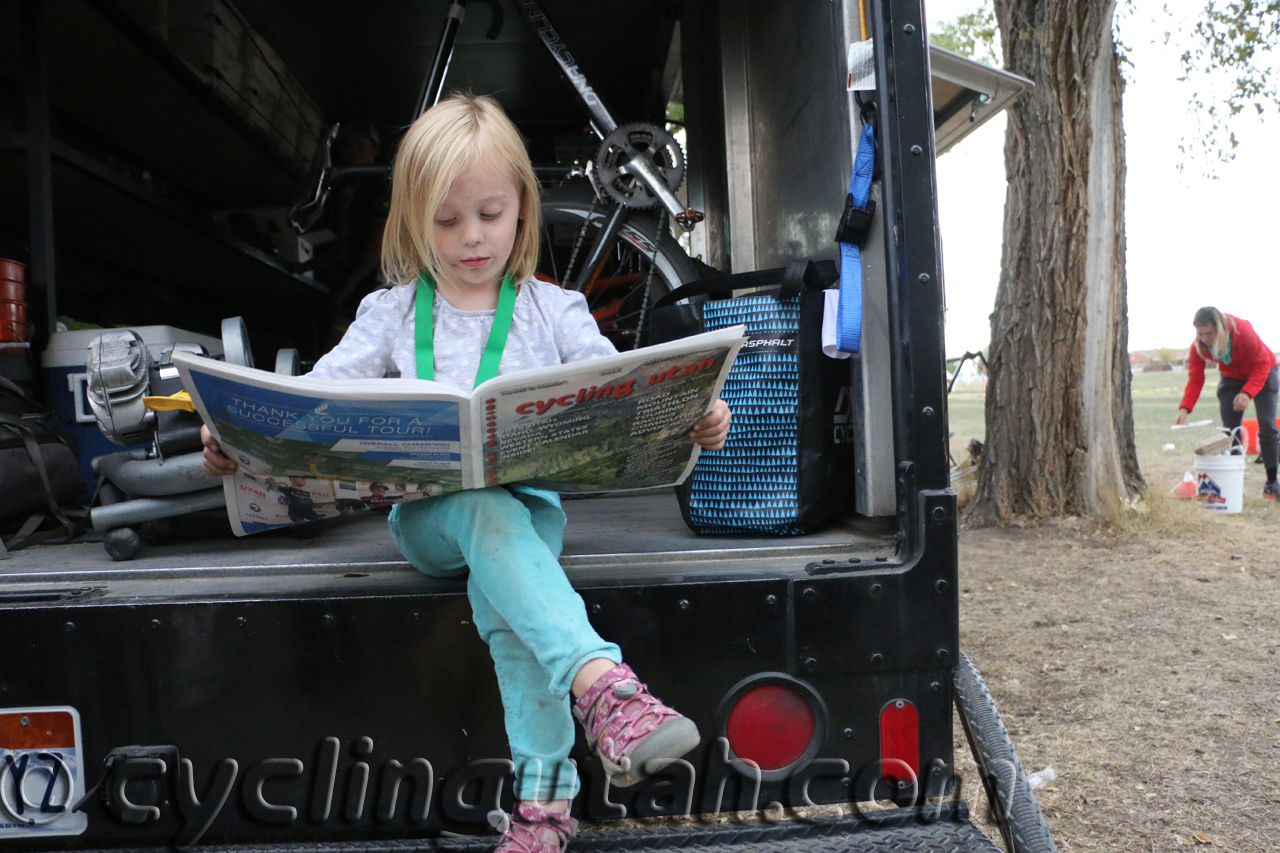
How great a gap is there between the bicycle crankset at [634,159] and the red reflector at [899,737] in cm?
181

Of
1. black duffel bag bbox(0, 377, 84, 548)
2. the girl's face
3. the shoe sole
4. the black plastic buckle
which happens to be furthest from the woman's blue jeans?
black duffel bag bbox(0, 377, 84, 548)

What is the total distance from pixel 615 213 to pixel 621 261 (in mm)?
190

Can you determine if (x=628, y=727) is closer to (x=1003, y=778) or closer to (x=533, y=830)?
(x=533, y=830)

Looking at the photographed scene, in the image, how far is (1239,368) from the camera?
7.16 metres

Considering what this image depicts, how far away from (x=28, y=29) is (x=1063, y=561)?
475 centimetres

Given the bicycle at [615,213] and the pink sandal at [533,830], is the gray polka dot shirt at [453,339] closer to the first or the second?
the pink sandal at [533,830]

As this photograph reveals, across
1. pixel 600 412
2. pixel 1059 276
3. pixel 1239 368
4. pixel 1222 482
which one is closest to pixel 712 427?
pixel 600 412

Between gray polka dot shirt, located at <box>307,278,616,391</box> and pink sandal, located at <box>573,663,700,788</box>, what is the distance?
0.56 metres

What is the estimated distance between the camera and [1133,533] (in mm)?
5152

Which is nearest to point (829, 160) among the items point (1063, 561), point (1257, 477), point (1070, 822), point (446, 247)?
point (446, 247)

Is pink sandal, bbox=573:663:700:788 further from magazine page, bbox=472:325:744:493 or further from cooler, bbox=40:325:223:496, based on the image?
cooler, bbox=40:325:223:496

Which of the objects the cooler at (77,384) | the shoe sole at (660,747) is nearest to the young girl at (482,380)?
the shoe sole at (660,747)

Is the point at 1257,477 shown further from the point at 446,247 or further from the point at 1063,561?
the point at 446,247

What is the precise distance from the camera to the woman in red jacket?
22.6ft
